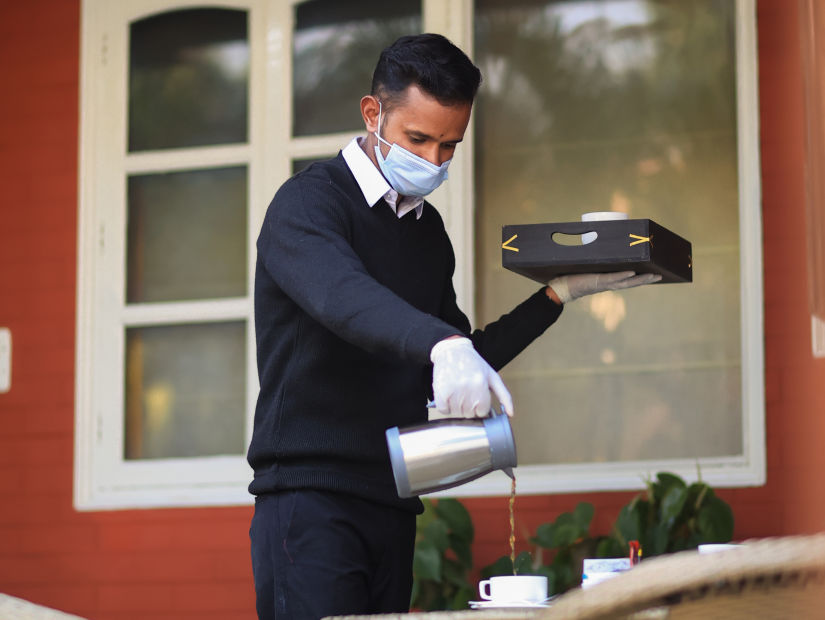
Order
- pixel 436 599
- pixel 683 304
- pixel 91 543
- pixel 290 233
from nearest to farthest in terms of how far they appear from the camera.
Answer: pixel 290 233, pixel 436 599, pixel 683 304, pixel 91 543

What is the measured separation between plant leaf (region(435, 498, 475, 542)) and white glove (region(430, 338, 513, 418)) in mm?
1976

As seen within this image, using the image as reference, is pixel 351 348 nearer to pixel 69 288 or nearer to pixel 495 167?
pixel 495 167

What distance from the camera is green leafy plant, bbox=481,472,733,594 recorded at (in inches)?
134

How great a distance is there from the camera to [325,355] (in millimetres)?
2104

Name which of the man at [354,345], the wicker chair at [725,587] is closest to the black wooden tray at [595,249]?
the man at [354,345]

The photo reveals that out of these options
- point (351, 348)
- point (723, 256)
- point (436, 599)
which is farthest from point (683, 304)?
point (351, 348)

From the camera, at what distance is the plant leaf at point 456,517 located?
3.69m

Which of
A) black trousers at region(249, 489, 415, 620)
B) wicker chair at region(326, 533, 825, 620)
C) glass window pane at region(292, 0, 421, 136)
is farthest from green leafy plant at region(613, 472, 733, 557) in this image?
wicker chair at region(326, 533, 825, 620)

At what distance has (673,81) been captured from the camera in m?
3.99

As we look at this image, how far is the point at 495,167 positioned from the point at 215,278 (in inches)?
39.7

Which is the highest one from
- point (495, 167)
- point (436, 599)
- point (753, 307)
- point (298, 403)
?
point (495, 167)

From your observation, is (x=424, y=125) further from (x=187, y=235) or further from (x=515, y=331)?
(x=187, y=235)

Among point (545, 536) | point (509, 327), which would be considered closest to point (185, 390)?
point (545, 536)

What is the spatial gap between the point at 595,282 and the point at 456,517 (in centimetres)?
143
